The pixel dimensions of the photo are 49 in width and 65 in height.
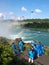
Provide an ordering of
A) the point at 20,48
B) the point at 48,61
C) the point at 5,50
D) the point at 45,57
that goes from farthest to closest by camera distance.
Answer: the point at 20,48 → the point at 45,57 → the point at 48,61 → the point at 5,50

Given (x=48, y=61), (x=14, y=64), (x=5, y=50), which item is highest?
(x=5, y=50)

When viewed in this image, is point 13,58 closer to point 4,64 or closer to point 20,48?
point 4,64

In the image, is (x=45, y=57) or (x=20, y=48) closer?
(x=45, y=57)

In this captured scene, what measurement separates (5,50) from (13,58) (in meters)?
0.57

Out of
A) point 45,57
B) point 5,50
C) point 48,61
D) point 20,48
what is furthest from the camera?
point 20,48

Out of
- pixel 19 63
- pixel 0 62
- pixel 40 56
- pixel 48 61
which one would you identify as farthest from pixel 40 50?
pixel 0 62

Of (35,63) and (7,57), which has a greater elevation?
(7,57)

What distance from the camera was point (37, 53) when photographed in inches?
671

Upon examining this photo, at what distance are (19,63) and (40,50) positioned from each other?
669 cm

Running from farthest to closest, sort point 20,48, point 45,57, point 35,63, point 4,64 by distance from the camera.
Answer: point 20,48, point 45,57, point 35,63, point 4,64

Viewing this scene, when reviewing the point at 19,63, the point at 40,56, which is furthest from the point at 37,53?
the point at 19,63

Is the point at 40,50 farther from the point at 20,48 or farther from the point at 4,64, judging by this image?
the point at 4,64

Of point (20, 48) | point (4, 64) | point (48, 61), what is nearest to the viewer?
point (4, 64)

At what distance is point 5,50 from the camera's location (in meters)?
10.8
